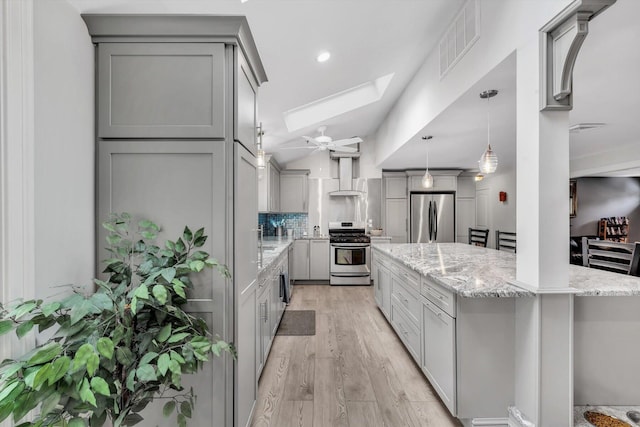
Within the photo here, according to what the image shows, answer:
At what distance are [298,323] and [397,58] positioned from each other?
10.8 ft

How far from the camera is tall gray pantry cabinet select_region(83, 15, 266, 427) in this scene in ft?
4.60

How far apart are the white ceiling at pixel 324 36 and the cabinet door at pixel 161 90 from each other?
243 millimetres

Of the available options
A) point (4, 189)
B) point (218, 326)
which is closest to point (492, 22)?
point (218, 326)

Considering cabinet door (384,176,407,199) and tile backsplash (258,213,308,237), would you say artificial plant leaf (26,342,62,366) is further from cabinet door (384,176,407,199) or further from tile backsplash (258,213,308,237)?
cabinet door (384,176,407,199)

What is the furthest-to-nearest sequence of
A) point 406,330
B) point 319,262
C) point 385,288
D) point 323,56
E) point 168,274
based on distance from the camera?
point 319,262 < point 385,288 < point 406,330 < point 323,56 < point 168,274

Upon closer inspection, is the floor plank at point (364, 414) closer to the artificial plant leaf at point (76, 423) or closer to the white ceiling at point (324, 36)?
the artificial plant leaf at point (76, 423)

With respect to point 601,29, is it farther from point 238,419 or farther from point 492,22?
point 238,419

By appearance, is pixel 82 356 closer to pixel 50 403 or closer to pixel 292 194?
pixel 50 403

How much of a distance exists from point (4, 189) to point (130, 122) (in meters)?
0.57

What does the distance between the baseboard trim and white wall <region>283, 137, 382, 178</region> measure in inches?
201

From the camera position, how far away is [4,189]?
39.1 inches

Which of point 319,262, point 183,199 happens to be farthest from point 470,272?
point 319,262

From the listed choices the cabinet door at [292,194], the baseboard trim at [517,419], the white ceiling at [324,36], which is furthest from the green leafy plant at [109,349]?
the cabinet door at [292,194]

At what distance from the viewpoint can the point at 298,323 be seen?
3695mm
